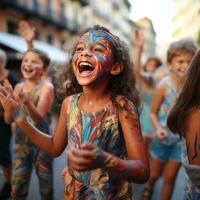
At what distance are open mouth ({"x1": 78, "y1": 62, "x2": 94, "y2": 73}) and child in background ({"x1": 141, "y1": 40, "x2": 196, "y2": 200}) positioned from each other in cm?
133

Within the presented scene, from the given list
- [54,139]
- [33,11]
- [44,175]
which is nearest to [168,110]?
[44,175]

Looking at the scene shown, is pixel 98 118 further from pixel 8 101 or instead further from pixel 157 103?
pixel 157 103

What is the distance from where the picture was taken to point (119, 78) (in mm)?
1719

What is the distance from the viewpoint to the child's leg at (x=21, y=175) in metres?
2.53

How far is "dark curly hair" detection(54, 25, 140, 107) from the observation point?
1.61 metres

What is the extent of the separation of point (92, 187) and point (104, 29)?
775 millimetres

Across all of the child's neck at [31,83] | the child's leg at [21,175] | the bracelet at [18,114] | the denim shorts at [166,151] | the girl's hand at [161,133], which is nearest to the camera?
the bracelet at [18,114]

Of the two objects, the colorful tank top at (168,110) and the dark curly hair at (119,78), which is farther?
the colorful tank top at (168,110)

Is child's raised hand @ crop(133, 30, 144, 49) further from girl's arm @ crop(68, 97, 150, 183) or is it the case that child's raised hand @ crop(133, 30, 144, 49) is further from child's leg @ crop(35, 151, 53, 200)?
girl's arm @ crop(68, 97, 150, 183)

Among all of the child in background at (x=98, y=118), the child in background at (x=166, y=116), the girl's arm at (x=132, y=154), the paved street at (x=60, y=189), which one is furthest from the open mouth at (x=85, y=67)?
the paved street at (x=60, y=189)

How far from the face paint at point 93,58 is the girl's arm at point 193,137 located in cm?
47

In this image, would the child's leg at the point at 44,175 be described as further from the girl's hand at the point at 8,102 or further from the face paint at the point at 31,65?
the girl's hand at the point at 8,102

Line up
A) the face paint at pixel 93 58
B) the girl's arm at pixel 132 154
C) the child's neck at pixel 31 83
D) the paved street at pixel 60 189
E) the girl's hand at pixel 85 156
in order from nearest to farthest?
the girl's hand at pixel 85 156 → the girl's arm at pixel 132 154 → the face paint at pixel 93 58 → the child's neck at pixel 31 83 → the paved street at pixel 60 189

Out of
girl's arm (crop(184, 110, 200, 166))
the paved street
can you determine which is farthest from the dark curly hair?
the paved street
